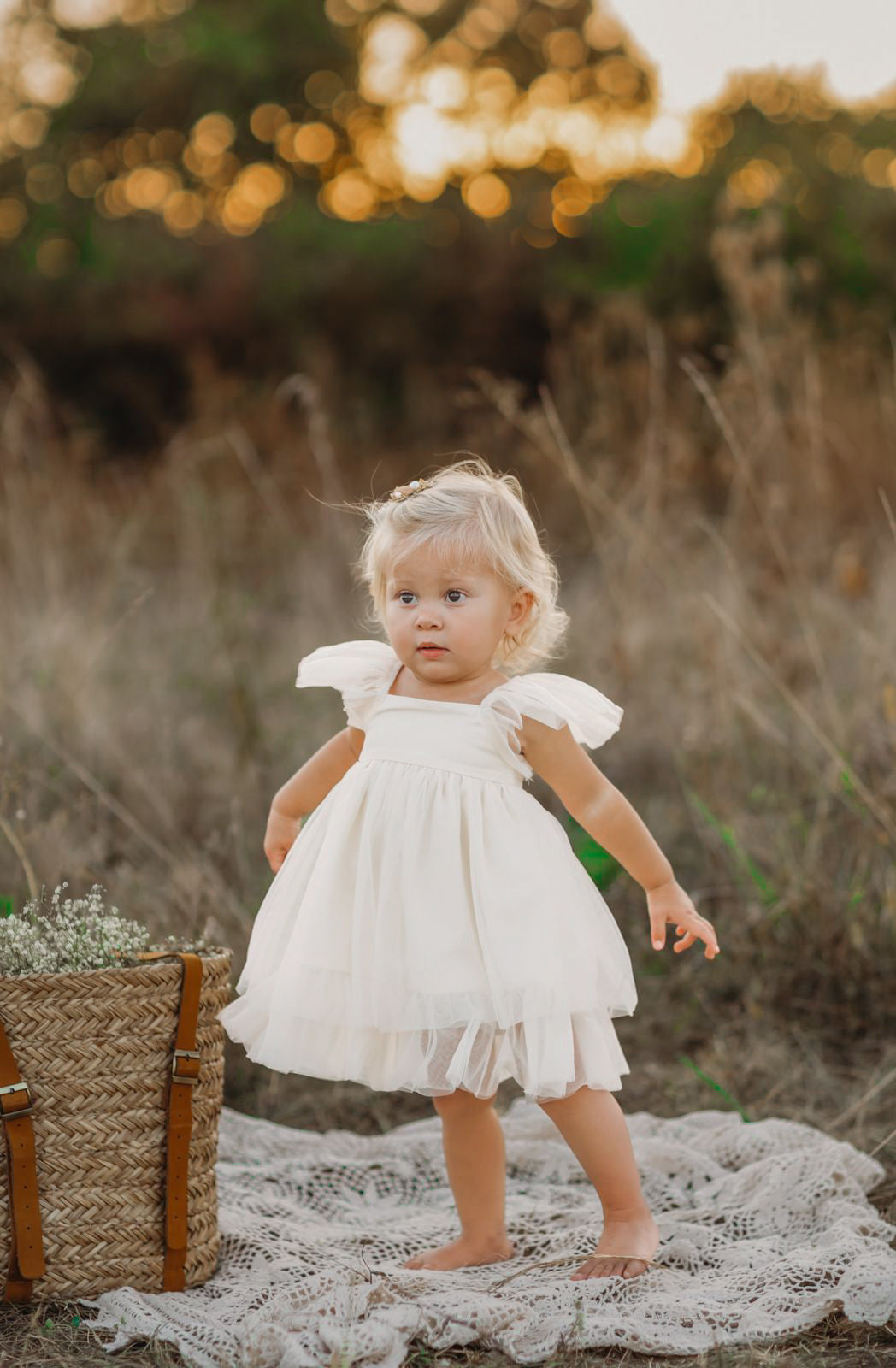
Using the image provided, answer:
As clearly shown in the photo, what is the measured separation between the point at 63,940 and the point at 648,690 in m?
2.63

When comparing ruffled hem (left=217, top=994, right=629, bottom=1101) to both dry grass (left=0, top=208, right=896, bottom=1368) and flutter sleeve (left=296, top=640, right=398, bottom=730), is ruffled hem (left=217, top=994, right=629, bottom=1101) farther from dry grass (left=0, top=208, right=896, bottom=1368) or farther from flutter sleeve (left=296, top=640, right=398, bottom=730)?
flutter sleeve (left=296, top=640, right=398, bottom=730)

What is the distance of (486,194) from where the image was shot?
406 inches

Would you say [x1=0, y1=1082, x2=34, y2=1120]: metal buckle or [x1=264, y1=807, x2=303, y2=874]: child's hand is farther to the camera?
[x1=264, y1=807, x2=303, y2=874]: child's hand

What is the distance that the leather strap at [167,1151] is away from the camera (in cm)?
197

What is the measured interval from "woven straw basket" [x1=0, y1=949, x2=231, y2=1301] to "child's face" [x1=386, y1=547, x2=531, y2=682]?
589mm

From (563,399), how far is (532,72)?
7.40m

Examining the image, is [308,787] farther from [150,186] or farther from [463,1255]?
[150,186]

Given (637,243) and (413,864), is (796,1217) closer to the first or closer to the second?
(413,864)

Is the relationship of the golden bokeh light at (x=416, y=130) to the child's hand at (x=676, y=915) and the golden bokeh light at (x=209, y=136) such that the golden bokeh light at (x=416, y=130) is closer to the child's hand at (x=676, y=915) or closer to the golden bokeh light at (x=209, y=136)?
the golden bokeh light at (x=209, y=136)

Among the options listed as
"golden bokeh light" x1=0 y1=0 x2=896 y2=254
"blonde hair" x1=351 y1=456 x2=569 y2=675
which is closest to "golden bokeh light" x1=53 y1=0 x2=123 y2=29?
"golden bokeh light" x1=0 y1=0 x2=896 y2=254

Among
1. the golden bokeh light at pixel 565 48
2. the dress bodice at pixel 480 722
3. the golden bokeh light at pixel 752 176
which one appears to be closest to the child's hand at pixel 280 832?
the dress bodice at pixel 480 722

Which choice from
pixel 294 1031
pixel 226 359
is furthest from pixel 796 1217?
pixel 226 359

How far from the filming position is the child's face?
→ 2115 millimetres

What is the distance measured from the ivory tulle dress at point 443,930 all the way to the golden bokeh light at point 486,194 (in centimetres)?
867
